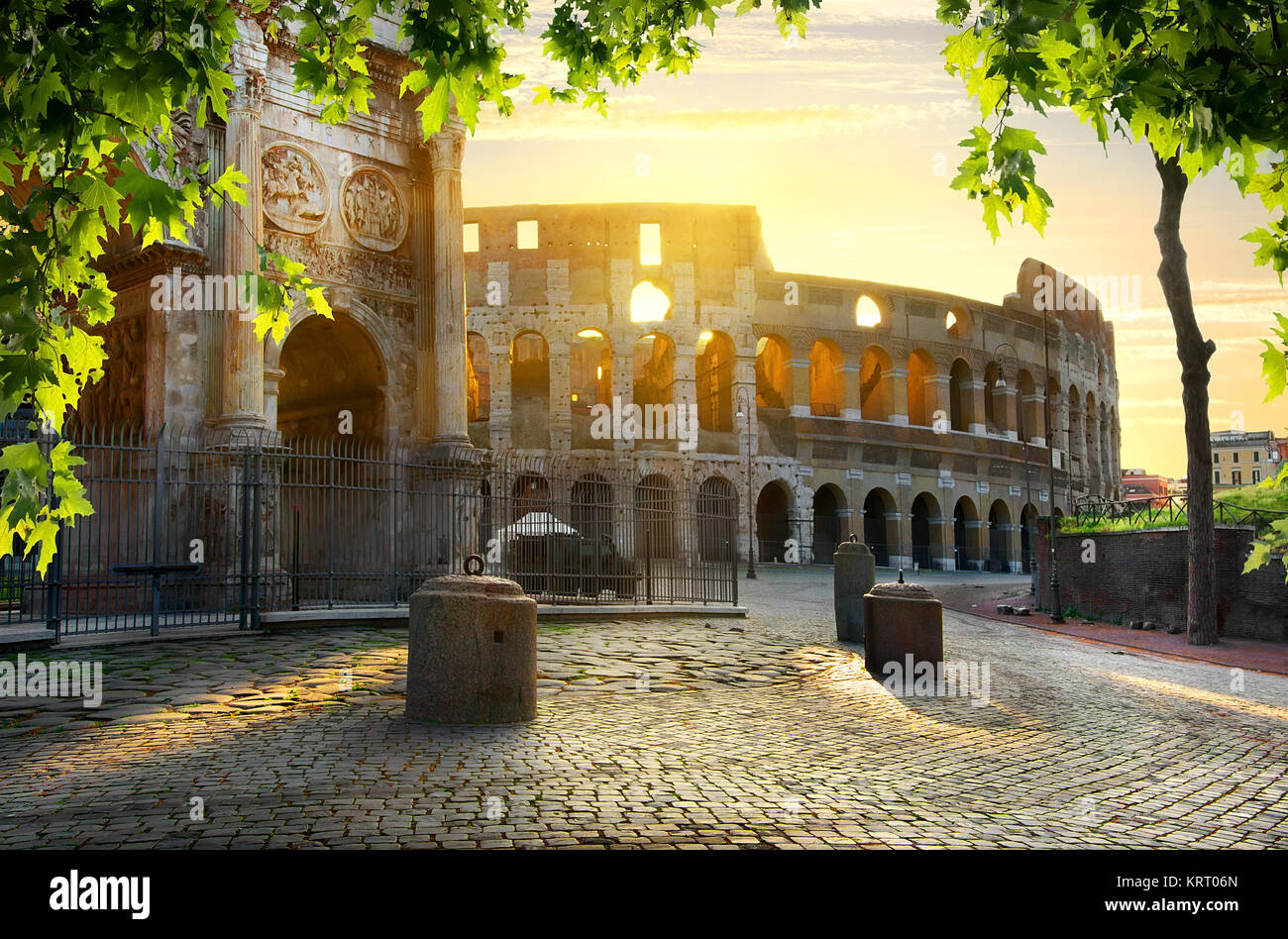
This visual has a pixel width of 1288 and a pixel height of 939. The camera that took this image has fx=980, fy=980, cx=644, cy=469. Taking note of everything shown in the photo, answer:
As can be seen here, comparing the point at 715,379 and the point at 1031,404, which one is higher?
the point at 715,379

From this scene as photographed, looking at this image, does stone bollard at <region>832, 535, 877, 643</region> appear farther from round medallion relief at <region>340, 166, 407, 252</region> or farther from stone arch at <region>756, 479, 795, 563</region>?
stone arch at <region>756, 479, 795, 563</region>

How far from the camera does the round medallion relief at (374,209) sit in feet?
50.9

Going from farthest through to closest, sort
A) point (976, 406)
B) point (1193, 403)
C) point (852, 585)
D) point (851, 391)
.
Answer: point (976, 406) → point (851, 391) → point (1193, 403) → point (852, 585)

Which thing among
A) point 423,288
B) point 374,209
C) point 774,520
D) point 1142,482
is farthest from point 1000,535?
point 1142,482

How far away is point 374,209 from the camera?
15805 mm

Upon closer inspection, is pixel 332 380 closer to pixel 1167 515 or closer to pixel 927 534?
pixel 1167 515

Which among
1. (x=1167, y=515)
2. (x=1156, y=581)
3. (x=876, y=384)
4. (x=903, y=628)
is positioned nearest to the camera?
(x=903, y=628)

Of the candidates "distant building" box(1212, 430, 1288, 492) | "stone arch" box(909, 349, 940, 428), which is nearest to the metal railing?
"stone arch" box(909, 349, 940, 428)

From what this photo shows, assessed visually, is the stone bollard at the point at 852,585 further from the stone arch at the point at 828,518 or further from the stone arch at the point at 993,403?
the stone arch at the point at 993,403

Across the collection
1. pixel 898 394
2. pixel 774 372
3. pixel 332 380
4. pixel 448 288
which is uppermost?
pixel 774 372

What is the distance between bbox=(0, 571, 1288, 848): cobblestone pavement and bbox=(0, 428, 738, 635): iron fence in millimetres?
1904

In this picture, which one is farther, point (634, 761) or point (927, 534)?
point (927, 534)

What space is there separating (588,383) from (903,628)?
29.3 metres

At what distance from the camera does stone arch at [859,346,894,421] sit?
126 ft
